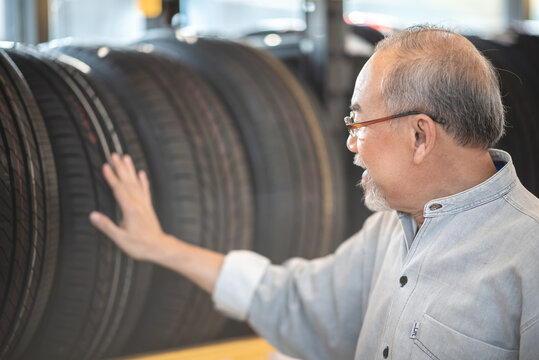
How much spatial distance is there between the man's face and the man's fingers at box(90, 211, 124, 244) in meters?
0.67

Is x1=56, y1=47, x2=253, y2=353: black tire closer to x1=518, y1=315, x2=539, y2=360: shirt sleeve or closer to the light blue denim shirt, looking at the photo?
the light blue denim shirt

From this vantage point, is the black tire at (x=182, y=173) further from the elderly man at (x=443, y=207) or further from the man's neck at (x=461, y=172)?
the man's neck at (x=461, y=172)

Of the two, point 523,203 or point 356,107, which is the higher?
point 356,107

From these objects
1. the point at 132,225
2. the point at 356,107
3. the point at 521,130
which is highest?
the point at 356,107

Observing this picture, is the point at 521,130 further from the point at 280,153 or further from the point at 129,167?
the point at 129,167

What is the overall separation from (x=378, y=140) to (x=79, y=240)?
83 cm

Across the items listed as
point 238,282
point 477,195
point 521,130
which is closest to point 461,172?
point 477,195

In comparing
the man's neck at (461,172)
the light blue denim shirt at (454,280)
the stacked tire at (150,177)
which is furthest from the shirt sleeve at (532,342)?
the stacked tire at (150,177)

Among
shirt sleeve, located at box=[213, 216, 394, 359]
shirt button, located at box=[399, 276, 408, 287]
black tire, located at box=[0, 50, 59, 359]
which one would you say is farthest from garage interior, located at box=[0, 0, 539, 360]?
shirt button, located at box=[399, 276, 408, 287]

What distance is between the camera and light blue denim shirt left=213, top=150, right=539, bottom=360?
3.63 ft

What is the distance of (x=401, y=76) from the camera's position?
1181 mm

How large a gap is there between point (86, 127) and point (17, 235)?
347 millimetres

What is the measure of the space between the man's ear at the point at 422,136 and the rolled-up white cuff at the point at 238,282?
55 cm

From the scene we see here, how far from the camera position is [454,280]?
117cm
